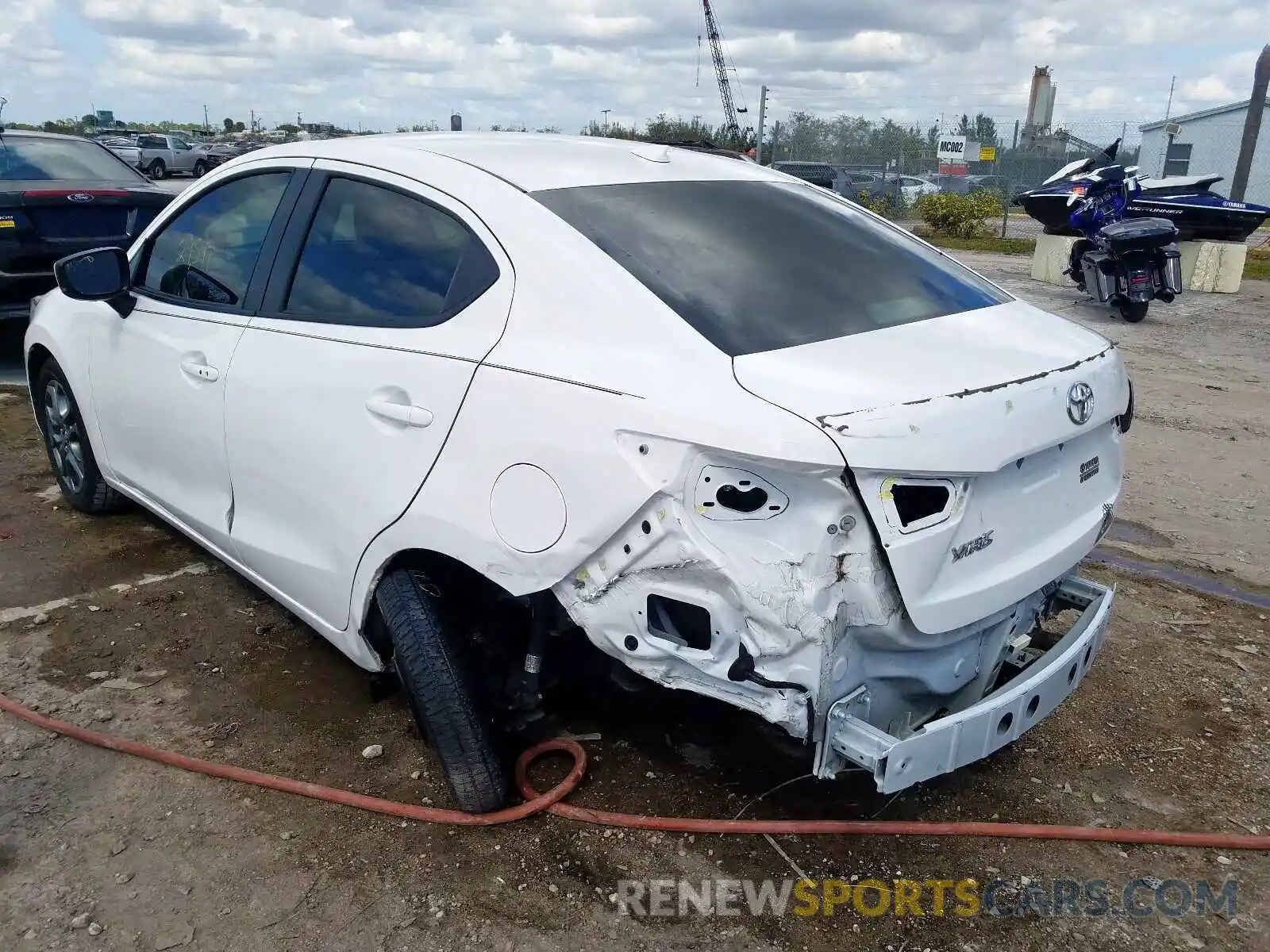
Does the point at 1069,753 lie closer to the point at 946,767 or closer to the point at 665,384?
the point at 946,767

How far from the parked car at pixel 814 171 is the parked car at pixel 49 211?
1639 cm

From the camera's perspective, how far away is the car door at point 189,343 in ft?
10.8

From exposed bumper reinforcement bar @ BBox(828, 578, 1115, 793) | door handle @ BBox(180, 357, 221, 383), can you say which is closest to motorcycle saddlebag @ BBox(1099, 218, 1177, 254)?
exposed bumper reinforcement bar @ BBox(828, 578, 1115, 793)

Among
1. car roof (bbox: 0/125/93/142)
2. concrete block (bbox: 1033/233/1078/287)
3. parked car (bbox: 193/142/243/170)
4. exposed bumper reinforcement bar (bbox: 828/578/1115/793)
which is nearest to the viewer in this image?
exposed bumper reinforcement bar (bbox: 828/578/1115/793)

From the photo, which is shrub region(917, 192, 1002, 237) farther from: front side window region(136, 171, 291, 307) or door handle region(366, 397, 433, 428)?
door handle region(366, 397, 433, 428)

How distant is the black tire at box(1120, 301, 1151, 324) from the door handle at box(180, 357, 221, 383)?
32.2ft

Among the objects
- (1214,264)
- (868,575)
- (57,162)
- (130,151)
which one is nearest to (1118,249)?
(1214,264)

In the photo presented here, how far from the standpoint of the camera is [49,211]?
6.98 meters

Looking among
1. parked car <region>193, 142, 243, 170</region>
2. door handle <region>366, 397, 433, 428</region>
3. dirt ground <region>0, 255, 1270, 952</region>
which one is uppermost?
door handle <region>366, 397, 433, 428</region>

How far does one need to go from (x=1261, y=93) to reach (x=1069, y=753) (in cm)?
1411

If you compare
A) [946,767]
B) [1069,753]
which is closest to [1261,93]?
[1069,753]

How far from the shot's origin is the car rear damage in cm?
210

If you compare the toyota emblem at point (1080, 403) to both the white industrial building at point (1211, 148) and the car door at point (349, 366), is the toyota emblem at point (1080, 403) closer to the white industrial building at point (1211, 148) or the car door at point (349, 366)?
the car door at point (349, 366)

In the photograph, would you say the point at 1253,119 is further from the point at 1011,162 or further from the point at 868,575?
the point at 868,575
